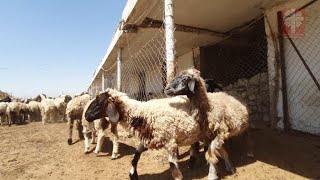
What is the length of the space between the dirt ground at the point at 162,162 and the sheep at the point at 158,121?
2.05 feet

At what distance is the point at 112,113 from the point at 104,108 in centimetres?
28

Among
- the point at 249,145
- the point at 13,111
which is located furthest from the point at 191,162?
the point at 13,111

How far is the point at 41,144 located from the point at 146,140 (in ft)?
18.4

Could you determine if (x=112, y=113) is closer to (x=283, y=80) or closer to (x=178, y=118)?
(x=178, y=118)

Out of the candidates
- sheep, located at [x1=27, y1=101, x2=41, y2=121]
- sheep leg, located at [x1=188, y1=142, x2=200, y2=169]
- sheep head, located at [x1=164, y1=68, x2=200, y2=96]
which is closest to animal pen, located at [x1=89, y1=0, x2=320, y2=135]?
sheep head, located at [x1=164, y1=68, x2=200, y2=96]

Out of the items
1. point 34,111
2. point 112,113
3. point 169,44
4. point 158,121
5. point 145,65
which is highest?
point 145,65

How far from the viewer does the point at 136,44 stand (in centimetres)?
998

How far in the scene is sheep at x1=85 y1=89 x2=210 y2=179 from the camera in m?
4.19

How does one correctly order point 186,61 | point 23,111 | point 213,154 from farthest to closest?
point 23,111, point 186,61, point 213,154

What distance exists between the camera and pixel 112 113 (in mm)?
4539

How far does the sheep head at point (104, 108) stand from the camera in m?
4.55

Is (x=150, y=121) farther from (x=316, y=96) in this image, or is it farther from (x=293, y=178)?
(x=316, y=96)

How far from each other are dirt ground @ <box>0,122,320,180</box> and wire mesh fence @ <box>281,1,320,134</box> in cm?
48

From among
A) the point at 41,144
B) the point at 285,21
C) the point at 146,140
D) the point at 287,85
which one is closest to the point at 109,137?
the point at 41,144
